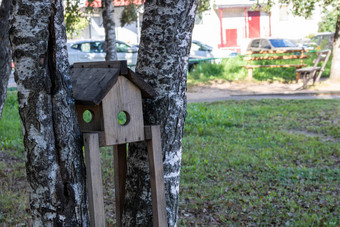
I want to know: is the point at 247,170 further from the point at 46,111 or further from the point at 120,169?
the point at 46,111

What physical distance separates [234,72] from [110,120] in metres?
16.8

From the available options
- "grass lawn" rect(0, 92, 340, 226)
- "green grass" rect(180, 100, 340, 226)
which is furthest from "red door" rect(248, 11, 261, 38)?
"grass lawn" rect(0, 92, 340, 226)

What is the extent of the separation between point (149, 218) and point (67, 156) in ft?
2.77

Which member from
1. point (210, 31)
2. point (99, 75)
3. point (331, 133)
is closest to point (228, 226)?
point (99, 75)

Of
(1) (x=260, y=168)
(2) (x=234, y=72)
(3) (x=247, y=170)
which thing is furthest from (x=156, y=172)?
(2) (x=234, y=72)

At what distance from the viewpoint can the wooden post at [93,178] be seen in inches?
96.1

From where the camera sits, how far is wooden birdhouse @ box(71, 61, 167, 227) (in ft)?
8.10

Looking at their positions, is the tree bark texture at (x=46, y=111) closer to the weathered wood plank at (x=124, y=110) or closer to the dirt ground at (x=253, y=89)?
the weathered wood plank at (x=124, y=110)

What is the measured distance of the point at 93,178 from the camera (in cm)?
246

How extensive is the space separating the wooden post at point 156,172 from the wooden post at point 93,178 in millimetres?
346

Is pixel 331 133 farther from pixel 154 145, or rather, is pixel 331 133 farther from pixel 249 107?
pixel 154 145

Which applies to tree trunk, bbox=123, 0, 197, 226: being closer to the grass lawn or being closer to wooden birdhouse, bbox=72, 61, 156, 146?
wooden birdhouse, bbox=72, 61, 156, 146

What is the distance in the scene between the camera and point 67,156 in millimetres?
2389

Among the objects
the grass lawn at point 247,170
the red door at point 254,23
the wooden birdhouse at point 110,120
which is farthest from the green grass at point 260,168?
the red door at point 254,23
